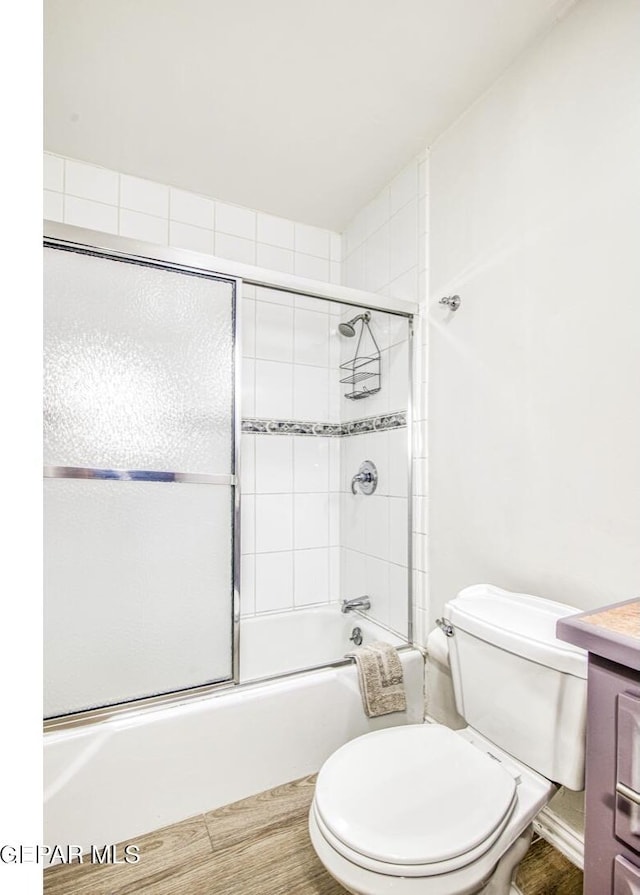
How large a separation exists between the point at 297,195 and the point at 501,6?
1110 mm

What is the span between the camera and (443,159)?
179 centimetres

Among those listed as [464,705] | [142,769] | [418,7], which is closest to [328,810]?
[464,705]

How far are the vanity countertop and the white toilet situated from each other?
188 mm

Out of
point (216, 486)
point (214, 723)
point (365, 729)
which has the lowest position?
point (365, 729)

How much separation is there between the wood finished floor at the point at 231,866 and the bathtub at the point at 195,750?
58 millimetres

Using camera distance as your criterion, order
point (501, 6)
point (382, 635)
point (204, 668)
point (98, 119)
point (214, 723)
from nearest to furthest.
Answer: point (501, 6) → point (214, 723) → point (204, 668) → point (98, 119) → point (382, 635)

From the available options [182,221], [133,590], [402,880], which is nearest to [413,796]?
[402,880]

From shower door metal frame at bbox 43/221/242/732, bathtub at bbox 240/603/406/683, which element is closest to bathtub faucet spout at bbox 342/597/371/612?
bathtub at bbox 240/603/406/683

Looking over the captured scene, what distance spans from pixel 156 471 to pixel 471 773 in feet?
4.03

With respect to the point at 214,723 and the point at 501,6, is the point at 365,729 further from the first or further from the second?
the point at 501,6

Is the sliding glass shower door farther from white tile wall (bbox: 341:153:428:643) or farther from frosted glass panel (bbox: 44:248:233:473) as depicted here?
white tile wall (bbox: 341:153:428:643)

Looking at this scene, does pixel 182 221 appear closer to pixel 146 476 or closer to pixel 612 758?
pixel 146 476

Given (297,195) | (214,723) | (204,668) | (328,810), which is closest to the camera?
(328,810)

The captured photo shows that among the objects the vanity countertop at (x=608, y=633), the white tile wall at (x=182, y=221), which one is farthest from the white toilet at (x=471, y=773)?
the white tile wall at (x=182, y=221)
